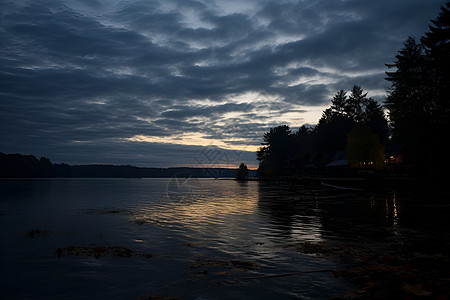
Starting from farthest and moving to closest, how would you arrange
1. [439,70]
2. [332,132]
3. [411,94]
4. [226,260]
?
[332,132], [411,94], [439,70], [226,260]

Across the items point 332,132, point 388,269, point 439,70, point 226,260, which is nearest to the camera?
point 388,269

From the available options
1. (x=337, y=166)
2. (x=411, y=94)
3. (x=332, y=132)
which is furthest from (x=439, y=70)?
(x=332, y=132)

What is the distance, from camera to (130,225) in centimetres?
1930

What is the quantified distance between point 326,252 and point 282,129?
149 m

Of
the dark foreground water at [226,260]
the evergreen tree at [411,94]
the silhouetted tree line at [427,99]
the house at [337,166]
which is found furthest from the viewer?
the house at [337,166]

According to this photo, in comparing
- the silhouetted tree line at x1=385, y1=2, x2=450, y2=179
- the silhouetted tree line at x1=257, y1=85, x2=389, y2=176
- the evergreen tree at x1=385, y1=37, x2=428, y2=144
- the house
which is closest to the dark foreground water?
the silhouetted tree line at x1=385, y1=2, x2=450, y2=179

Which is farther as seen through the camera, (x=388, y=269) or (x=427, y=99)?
(x=427, y=99)

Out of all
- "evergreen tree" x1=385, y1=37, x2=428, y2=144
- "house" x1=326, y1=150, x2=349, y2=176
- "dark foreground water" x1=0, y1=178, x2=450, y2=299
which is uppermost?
"evergreen tree" x1=385, y1=37, x2=428, y2=144

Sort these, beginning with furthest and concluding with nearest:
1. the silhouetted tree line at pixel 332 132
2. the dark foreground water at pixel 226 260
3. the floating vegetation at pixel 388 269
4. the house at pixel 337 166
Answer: the silhouetted tree line at pixel 332 132, the house at pixel 337 166, the dark foreground water at pixel 226 260, the floating vegetation at pixel 388 269

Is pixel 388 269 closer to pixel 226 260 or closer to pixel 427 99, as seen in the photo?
pixel 226 260

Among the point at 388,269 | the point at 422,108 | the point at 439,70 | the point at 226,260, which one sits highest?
the point at 439,70

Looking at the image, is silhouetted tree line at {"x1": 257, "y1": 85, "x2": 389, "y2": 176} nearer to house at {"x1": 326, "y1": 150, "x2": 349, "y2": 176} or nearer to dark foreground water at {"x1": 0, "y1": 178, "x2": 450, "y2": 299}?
house at {"x1": 326, "y1": 150, "x2": 349, "y2": 176}

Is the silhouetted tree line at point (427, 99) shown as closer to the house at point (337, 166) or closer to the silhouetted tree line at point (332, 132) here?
the house at point (337, 166)

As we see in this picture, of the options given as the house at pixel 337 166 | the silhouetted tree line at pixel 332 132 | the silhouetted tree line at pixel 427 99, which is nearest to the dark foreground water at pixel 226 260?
the silhouetted tree line at pixel 427 99
